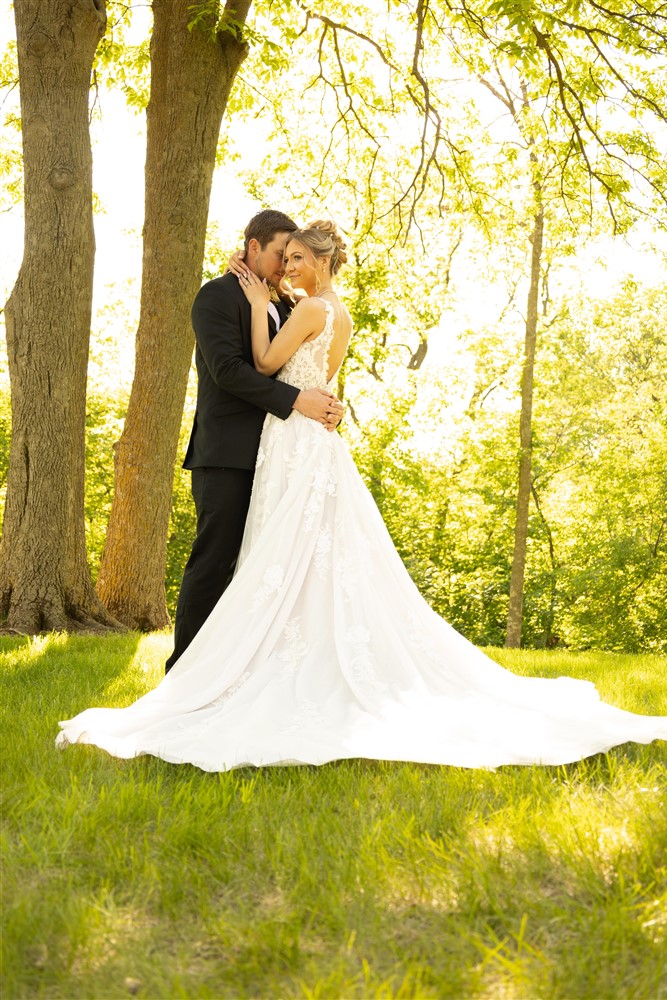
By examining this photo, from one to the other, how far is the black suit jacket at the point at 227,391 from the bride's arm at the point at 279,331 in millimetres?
76

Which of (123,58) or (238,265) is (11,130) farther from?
(238,265)

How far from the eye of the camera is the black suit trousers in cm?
495

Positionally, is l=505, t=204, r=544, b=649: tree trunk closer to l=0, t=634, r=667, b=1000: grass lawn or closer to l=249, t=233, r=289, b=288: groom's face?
l=249, t=233, r=289, b=288: groom's face

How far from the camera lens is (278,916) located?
220cm

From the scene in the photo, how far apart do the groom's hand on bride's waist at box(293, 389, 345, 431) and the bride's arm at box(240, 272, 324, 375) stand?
237 mm

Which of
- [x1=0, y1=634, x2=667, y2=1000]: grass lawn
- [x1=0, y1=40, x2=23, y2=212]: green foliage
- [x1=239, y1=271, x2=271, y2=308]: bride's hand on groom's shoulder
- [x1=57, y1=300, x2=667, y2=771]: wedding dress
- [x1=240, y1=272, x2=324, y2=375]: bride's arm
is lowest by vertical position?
[x1=0, y1=634, x2=667, y2=1000]: grass lawn

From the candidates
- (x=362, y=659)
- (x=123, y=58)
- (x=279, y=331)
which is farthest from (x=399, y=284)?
(x=362, y=659)

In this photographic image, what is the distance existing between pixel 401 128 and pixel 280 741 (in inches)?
474

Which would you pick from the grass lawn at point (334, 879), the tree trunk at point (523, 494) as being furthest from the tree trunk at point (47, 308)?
the tree trunk at point (523, 494)

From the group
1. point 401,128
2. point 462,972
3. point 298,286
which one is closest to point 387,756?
point 462,972

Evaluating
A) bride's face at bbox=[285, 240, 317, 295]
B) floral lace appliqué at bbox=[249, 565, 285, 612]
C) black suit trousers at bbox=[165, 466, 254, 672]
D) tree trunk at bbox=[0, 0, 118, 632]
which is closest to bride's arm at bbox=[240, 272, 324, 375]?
bride's face at bbox=[285, 240, 317, 295]

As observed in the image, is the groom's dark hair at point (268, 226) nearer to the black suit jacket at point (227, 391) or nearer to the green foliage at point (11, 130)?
the black suit jacket at point (227, 391)

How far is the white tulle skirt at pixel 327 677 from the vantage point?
3.54 meters

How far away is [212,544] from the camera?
495cm
